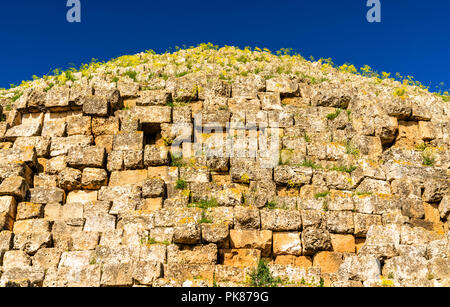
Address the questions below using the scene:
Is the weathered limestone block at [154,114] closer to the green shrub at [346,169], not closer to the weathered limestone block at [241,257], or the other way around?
the weathered limestone block at [241,257]

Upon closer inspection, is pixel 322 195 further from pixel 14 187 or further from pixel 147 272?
pixel 14 187

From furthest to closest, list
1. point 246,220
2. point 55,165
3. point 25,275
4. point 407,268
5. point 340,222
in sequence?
point 55,165, point 340,222, point 246,220, point 25,275, point 407,268

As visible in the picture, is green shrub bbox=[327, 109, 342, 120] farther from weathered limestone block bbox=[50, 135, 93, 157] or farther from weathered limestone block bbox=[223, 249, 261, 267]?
weathered limestone block bbox=[50, 135, 93, 157]

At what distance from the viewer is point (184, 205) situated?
11125 millimetres

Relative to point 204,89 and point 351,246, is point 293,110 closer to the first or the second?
point 204,89

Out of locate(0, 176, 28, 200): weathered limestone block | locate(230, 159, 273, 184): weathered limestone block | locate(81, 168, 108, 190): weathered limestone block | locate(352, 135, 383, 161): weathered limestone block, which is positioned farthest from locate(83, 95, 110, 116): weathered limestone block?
locate(352, 135, 383, 161): weathered limestone block

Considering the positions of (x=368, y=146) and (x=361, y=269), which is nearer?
(x=361, y=269)

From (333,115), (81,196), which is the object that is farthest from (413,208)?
(81,196)

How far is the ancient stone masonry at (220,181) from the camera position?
9.98 meters

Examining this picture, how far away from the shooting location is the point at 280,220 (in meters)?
10.8

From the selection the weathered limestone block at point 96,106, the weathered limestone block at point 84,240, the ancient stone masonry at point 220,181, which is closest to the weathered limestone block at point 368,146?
the ancient stone masonry at point 220,181

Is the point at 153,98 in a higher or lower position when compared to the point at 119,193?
higher

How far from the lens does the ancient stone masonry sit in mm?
9977

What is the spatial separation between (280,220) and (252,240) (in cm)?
68
